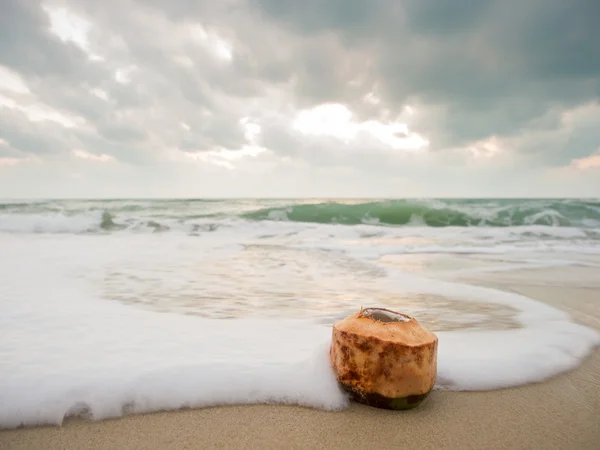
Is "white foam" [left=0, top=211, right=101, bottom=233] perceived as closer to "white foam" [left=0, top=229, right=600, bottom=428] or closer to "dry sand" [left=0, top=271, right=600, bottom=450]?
"white foam" [left=0, top=229, right=600, bottom=428]

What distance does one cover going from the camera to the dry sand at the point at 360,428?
55.2 inches

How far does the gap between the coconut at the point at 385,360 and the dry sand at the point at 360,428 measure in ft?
0.36

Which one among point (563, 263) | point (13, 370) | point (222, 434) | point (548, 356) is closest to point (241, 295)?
point (13, 370)

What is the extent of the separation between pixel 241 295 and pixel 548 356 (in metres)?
2.63

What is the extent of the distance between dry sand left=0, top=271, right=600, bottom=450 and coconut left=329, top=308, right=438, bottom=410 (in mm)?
109

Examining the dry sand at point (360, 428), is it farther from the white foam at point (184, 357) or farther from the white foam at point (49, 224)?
the white foam at point (49, 224)

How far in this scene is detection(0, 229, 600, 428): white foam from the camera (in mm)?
1646

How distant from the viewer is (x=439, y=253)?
7.44 metres

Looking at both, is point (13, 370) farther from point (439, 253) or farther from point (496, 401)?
point (439, 253)

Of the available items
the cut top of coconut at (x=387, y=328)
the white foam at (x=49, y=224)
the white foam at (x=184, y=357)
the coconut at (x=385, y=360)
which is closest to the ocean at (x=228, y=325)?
the white foam at (x=184, y=357)

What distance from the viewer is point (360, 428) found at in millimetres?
1460

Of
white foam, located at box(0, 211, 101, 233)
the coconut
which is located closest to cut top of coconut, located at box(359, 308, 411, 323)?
the coconut

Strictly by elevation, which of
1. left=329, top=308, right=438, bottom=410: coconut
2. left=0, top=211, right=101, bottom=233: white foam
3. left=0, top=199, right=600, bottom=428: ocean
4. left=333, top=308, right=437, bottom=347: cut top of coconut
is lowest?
left=0, top=211, right=101, bottom=233: white foam

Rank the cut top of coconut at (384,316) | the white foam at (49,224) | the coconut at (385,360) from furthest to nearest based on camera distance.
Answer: the white foam at (49,224) → the cut top of coconut at (384,316) → the coconut at (385,360)
